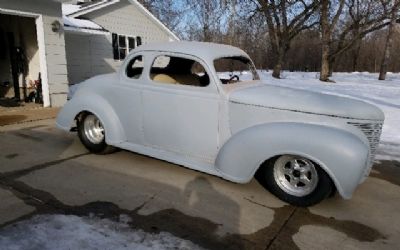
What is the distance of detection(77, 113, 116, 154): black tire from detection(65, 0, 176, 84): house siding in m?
9.39

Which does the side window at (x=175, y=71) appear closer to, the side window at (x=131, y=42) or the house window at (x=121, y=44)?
the house window at (x=121, y=44)

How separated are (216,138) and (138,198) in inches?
48.2

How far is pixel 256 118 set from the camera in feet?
13.5

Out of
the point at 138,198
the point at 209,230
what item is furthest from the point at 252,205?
the point at 138,198

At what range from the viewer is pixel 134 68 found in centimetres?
528

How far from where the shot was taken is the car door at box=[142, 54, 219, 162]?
14.3 feet

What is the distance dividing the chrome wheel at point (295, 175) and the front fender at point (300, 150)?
226 mm

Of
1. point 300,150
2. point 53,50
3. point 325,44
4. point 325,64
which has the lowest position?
point 300,150

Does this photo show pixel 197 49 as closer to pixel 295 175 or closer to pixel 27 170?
pixel 295 175

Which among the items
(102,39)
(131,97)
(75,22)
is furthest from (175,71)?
(102,39)

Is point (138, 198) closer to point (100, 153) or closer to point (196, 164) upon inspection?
point (196, 164)

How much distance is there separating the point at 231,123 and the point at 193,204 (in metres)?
1.11

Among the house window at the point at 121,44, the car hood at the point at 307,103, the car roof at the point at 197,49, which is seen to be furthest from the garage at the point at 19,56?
the car hood at the point at 307,103

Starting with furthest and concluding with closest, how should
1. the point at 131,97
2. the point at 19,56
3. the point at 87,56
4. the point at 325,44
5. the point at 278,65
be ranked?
the point at 278,65 < the point at 325,44 < the point at 87,56 < the point at 19,56 < the point at 131,97
